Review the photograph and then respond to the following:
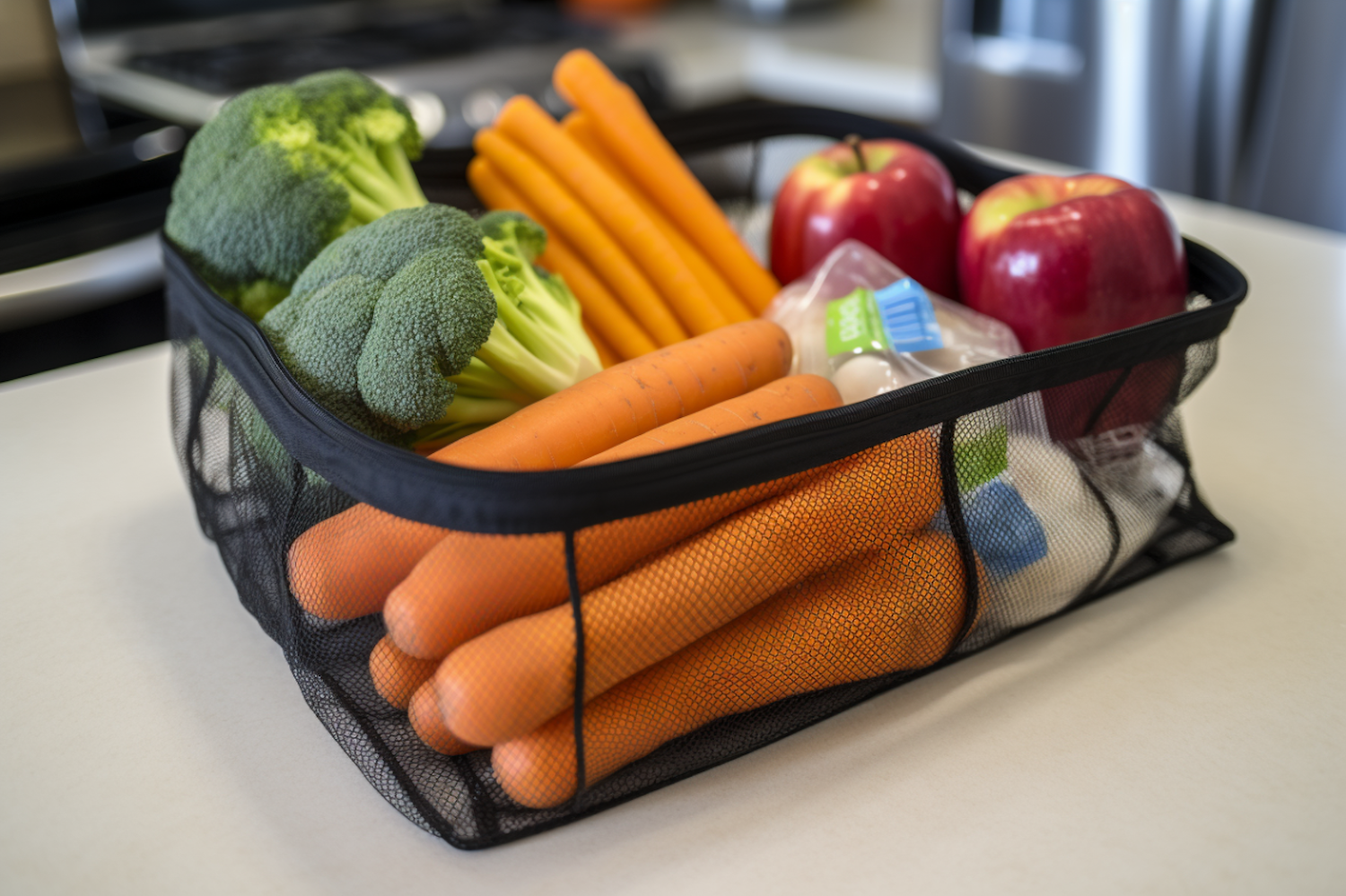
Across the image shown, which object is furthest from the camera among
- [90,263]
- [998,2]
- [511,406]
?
[998,2]

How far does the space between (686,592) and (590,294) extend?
0.40 m

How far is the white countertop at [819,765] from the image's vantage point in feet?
1.63

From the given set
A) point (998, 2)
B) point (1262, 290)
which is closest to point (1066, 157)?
point (998, 2)

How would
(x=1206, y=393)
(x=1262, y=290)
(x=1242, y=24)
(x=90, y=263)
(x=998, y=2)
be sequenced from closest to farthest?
(x=1206, y=393) < (x=1262, y=290) < (x=90, y=263) < (x=1242, y=24) < (x=998, y=2)

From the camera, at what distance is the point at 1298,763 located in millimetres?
548

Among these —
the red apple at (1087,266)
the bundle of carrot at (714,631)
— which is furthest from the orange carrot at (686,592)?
the red apple at (1087,266)

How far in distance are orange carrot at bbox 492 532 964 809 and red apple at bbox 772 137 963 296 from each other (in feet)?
1.23

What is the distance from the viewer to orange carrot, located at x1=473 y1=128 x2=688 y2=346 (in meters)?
0.87

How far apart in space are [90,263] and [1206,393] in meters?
1.35

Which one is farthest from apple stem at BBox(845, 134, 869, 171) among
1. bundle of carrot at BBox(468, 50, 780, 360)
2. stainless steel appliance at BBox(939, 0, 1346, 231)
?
stainless steel appliance at BBox(939, 0, 1346, 231)

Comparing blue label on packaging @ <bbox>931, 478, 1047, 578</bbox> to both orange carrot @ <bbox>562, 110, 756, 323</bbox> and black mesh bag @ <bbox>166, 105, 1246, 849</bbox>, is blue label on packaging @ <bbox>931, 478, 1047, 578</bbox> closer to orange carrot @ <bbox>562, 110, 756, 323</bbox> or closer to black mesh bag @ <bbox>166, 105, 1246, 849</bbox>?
black mesh bag @ <bbox>166, 105, 1246, 849</bbox>

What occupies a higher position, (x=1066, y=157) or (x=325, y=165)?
(x=325, y=165)

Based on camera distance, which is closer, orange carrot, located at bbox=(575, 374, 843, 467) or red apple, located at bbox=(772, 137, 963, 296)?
orange carrot, located at bbox=(575, 374, 843, 467)

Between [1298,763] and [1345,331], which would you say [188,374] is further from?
[1345,331]
